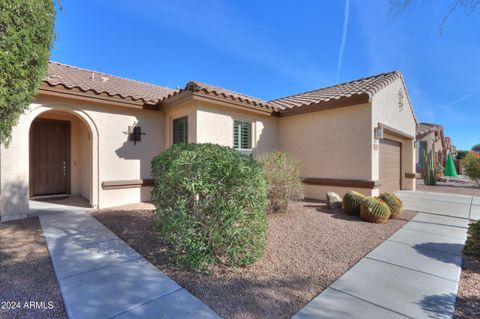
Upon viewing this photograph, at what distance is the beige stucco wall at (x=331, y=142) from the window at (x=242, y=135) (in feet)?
5.73

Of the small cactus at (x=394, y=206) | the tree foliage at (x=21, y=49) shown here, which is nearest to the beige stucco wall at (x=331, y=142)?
the small cactus at (x=394, y=206)

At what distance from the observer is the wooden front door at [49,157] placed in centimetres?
805

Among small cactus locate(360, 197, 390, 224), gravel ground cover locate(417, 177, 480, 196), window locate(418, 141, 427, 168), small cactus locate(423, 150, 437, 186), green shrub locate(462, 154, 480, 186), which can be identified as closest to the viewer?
small cactus locate(360, 197, 390, 224)

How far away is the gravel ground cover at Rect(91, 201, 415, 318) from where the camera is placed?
262 cm

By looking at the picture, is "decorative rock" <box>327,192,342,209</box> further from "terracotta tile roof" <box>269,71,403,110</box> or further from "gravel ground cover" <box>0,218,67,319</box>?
"gravel ground cover" <box>0,218,67,319</box>

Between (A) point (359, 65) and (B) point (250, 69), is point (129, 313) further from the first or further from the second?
(A) point (359, 65)

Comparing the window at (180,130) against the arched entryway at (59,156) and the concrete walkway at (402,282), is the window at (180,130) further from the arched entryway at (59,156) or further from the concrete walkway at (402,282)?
the concrete walkway at (402,282)

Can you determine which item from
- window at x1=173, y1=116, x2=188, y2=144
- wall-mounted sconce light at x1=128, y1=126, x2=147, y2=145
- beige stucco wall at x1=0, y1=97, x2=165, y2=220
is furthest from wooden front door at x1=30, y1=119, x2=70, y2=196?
window at x1=173, y1=116, x2=188, y2=144

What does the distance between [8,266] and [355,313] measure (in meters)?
4.80

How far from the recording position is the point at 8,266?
10.8 ft

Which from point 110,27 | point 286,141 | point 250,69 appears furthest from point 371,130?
point 110,27

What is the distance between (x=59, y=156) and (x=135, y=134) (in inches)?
140

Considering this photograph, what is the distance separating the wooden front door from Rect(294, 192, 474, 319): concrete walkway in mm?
9969

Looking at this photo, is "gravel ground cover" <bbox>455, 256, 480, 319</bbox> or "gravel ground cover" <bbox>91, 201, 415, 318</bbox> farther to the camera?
"gravel ground cover" <bbox>91, 201, 415, 318</bbox>
